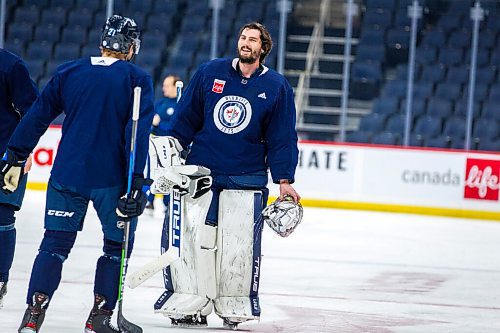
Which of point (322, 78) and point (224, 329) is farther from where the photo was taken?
point (322, 78)

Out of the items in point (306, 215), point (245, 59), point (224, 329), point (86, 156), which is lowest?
point (306, 215)

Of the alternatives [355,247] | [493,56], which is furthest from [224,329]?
[493,56]

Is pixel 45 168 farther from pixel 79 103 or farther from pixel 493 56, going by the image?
pixel 79 103

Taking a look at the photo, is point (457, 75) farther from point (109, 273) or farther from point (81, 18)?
point (109, 273)

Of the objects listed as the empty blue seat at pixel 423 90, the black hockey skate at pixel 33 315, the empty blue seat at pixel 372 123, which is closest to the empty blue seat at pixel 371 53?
the empty blue seat at pixel 423 90

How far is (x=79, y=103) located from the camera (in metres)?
4.49

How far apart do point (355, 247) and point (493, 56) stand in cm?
601

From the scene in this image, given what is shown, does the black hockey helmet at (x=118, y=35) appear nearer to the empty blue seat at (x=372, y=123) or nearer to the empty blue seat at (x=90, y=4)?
the empty blue seat at (x=372, y=123)

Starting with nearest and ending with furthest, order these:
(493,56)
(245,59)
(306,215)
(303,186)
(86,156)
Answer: (86,156)
(245,59)
(306,215)
(303,186)
(493,56)

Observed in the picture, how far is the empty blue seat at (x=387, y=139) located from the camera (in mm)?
13781

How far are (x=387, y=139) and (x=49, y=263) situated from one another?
967 centimetres

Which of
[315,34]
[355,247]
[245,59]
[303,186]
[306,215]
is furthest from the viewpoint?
[315,34]

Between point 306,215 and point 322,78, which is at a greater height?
point 322,78

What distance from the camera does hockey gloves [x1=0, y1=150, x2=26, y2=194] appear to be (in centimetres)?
458
